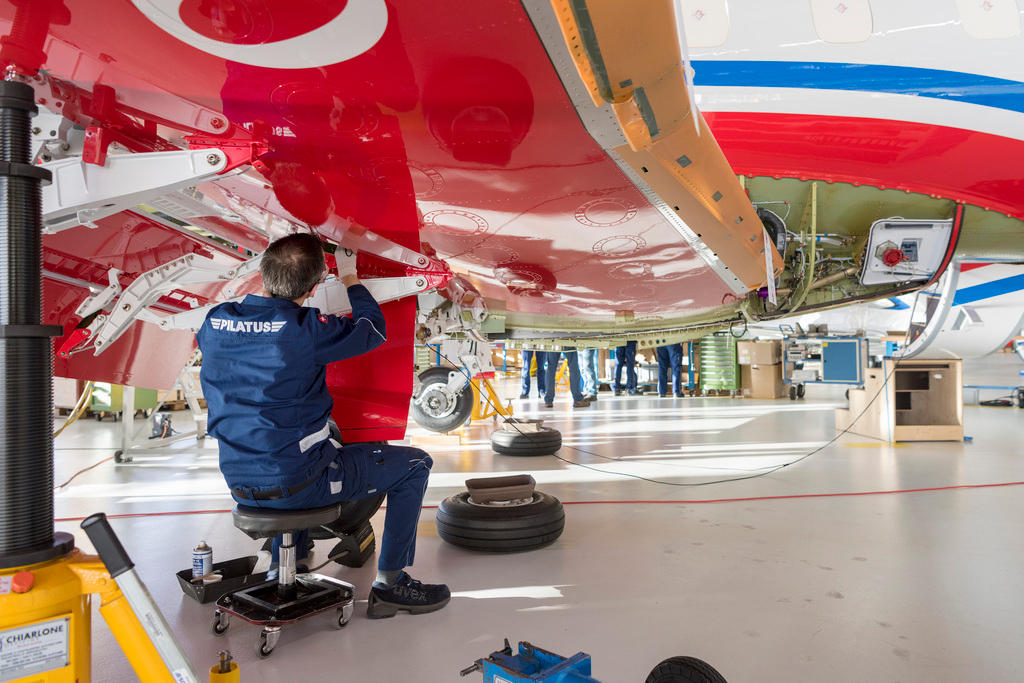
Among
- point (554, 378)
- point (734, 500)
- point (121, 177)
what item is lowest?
point (734, 500)

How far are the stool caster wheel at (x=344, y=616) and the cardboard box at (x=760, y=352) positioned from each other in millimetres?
13414

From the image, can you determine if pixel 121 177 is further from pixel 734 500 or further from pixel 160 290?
pixel 734 500

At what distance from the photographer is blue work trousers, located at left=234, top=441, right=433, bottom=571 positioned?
2143 millimetres

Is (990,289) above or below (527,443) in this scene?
above

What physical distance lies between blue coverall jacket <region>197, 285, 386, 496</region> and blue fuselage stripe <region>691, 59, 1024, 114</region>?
7.40 ft

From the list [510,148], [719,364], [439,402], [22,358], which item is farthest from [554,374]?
[22,358]

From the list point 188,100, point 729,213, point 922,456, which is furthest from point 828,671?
point 922,456

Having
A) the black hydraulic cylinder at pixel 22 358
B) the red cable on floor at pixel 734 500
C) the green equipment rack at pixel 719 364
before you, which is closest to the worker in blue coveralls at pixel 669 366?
the green equipment rack at pixel 719 364

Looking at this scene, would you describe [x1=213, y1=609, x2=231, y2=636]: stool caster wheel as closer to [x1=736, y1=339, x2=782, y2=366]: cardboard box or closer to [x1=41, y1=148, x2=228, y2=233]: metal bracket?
[x1=41, y1=148, x2=228, y2=233]: metal bracket

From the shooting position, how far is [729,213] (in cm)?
238

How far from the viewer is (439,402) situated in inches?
251

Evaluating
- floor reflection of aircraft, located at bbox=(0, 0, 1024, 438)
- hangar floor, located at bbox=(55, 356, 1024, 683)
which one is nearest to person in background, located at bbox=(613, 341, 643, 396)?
hangar floor, located at bbox=(55, 356, 1024, 683)

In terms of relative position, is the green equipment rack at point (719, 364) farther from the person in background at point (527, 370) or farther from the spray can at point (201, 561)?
the spray can at point (201, 561)

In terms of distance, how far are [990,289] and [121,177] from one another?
252 inches
